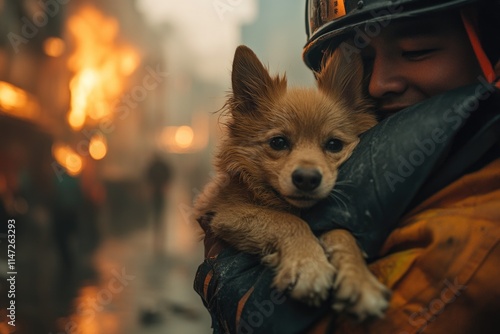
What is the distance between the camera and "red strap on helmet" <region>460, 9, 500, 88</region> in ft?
5.95

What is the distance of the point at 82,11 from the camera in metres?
7.07

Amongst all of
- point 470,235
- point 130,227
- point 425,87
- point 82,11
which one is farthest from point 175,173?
point 470,235

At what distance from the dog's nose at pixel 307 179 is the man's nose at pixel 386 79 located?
22.2 inches

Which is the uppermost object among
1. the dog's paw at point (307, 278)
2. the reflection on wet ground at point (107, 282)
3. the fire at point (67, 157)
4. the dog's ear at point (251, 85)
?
the dog's ear at point (251, 85)

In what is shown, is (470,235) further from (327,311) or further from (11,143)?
(11,143)

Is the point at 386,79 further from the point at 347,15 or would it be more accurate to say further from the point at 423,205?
the point at 423,205

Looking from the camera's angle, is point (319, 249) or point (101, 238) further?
point (101, 238)

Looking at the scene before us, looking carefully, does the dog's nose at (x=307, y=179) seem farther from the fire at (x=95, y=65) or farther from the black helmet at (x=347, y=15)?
the fire at (x=95, y=65)

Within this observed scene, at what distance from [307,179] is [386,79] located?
65 cm

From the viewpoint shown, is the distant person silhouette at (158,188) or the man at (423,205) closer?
the man at (423,205)

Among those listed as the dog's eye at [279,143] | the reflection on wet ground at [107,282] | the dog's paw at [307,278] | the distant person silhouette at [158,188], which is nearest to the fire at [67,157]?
the reflection on wet ground at [107,282]

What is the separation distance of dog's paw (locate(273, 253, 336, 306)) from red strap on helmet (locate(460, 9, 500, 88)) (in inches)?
41.1

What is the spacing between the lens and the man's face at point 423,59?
190cm

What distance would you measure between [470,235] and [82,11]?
7215 mm
